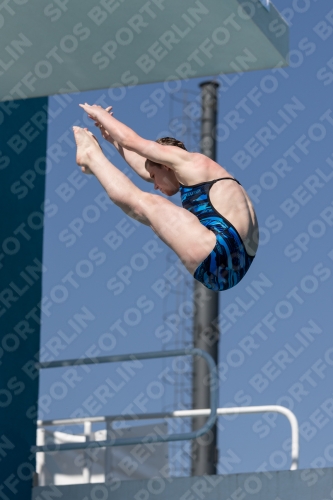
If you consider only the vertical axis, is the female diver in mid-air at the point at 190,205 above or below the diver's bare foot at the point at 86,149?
below

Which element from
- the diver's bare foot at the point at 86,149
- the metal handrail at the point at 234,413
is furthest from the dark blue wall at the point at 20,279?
the diver's bare foot at the point at 86,149

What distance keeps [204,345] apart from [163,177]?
6.18m

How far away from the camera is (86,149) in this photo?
5094mm

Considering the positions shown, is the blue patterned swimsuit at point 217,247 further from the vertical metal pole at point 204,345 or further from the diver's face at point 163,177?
the vertical metal pole at point 204,345

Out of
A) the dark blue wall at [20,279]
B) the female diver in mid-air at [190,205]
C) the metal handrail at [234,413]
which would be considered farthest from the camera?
the dark blue wall at [20,279]

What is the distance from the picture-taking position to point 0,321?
6883 mm

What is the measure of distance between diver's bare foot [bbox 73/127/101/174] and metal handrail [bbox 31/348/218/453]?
5.55 feet

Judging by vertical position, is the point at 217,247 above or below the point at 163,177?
below

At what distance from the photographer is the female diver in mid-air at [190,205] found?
4938mm

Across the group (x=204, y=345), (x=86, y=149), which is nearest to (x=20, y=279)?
(x=86, y=149)

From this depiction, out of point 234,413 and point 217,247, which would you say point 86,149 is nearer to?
point 217,247

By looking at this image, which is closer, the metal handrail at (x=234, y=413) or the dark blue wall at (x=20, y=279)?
the metal handrail at (x=234, y=413)

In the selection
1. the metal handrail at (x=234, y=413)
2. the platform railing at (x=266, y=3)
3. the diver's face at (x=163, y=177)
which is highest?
the platform railing at (x=266, y=3)

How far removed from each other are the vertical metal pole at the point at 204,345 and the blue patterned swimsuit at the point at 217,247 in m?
5.62
